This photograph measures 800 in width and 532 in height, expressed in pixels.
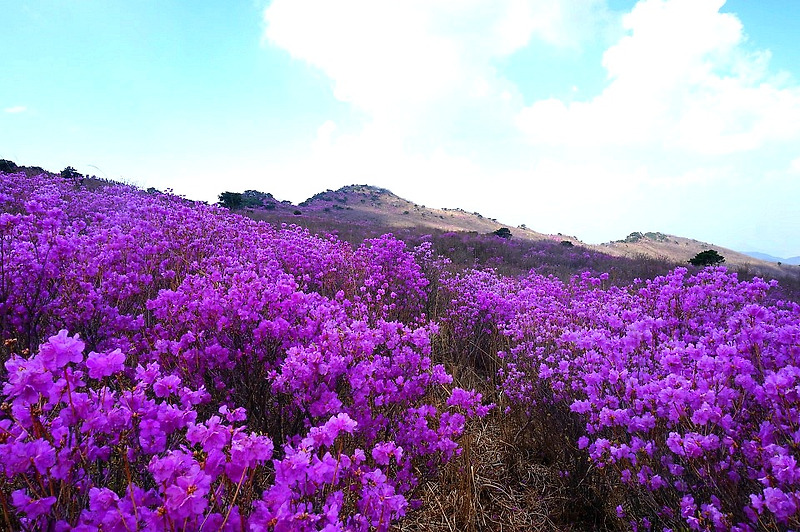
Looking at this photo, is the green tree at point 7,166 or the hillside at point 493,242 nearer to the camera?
the hillside at point 493,242

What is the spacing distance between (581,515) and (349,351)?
7.32 ft

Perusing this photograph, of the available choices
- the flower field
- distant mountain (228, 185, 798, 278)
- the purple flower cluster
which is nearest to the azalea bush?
the flower field

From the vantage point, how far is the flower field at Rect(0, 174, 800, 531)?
1.37 meters

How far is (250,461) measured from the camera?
1334 mm

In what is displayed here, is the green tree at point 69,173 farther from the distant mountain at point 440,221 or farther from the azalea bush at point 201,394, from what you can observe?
the distant mountain at point 440,221

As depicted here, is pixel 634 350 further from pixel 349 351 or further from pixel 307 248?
pixel 307 248

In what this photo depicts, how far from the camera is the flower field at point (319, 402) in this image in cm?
137

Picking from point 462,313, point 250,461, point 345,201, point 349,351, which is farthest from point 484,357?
point 345,201

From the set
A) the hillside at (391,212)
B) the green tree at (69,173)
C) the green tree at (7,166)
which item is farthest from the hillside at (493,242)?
the green tree at (7,166)

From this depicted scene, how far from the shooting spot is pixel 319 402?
227cm

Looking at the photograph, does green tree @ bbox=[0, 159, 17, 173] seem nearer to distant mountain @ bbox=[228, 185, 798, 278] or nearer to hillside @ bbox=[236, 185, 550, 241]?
distant mountain @ bbox=[228, 185, 798, 278]

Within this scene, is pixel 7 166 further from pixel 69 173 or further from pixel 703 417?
pixel 703 417

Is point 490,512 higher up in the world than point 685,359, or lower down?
lower down

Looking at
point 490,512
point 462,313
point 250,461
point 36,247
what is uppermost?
point 36,247
